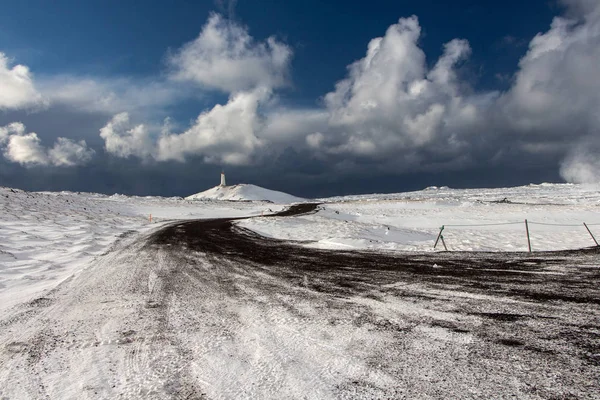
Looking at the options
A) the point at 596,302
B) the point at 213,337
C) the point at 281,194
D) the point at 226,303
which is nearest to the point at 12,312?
the point at 226,303

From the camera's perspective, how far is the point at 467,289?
6.61 m

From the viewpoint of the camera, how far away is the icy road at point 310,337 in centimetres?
307

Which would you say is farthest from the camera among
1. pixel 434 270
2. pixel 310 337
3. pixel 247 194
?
pixel 247 194

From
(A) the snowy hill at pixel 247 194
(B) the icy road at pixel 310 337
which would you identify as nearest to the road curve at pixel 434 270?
(B) the icy road at pixel 310 337

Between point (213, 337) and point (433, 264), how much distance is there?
7885 mm

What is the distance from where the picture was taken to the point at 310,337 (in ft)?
14.0

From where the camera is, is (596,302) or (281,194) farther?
(281,194)

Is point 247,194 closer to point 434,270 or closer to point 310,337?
point 434,270

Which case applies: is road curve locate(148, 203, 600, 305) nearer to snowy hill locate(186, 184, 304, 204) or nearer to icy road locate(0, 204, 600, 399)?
icy road locate(0, 204, 600, 399)

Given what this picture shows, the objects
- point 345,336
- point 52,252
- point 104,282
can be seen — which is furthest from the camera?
point 52,252

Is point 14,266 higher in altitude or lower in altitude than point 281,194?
lower

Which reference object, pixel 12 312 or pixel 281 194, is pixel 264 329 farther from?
pixel 281 194

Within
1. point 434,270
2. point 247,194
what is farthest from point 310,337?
point 247,194

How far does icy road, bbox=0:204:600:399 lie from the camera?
10.1 ft
